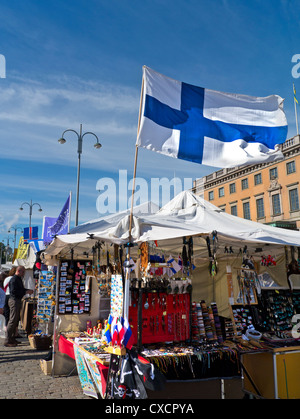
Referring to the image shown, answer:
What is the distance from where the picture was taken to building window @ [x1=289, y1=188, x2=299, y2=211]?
35656mm

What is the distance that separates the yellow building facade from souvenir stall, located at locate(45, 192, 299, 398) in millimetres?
27350

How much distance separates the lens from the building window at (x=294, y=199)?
1404 inches

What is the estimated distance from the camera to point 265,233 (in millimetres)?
4812

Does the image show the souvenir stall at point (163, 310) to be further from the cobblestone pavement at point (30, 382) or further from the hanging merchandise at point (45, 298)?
the hanging merchandise at point (45, 298)

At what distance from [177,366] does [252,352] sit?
3.75 ft

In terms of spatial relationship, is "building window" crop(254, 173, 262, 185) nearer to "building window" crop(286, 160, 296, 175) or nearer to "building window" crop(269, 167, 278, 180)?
"building window" crop(269, 167, 278, 180)

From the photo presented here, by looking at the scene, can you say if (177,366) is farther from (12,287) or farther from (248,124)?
(12,287)

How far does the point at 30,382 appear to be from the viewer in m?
5.85

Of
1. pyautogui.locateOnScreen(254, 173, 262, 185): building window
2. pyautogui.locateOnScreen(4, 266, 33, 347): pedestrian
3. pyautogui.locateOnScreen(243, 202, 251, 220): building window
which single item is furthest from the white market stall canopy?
pyautogui.locateOnScreen(243, 202, 251, 220): building window

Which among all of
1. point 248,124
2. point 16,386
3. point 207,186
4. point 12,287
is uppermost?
point 207,186

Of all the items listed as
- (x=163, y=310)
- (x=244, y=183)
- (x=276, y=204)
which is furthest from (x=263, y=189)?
(x=163, y=310)

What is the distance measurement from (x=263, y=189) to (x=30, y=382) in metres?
38.0

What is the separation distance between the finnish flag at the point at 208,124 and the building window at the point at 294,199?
32.7 metres
